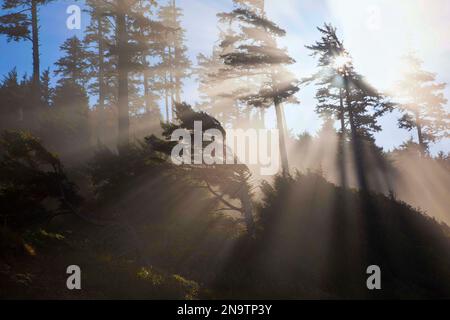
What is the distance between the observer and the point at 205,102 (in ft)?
154

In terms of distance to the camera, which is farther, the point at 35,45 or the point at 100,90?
the point at 100,90

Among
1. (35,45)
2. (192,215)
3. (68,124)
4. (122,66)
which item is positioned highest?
(35,45)

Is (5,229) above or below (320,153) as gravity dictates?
below

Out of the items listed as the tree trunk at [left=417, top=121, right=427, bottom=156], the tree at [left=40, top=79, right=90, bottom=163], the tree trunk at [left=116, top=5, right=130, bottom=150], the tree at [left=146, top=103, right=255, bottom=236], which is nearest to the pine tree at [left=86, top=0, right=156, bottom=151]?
the tree trunk at [left=116, top=5, right=130, bottom=150]

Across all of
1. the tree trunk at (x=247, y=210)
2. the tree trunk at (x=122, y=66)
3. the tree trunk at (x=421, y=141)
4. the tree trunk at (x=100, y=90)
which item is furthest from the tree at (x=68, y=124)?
the tree trunk at (x=421, y=141)

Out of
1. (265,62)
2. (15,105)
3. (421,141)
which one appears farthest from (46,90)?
(421,141)

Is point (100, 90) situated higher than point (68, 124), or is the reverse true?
point (100, 90)

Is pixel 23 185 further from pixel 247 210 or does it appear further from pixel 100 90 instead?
pixel 100 90

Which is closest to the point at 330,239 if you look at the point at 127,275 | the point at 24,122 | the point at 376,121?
the point at 127,275

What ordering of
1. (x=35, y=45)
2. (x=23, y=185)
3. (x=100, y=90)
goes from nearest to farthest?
1. (x=23, y=185)
2. (x=35, y=45)
3. (x=100, y=90)

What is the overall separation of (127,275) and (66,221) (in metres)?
5.81

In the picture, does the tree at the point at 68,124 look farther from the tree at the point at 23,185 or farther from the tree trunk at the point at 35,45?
the tree at the point at 23,185

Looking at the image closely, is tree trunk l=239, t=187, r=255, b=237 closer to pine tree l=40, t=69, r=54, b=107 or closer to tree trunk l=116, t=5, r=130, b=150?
tree trunk l=116, t=5, r=130, b=150
